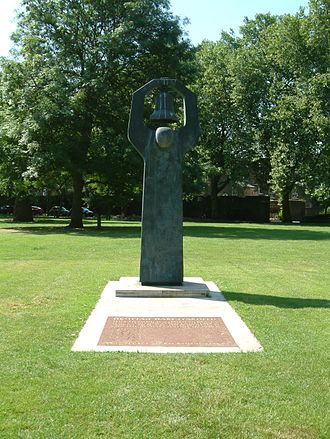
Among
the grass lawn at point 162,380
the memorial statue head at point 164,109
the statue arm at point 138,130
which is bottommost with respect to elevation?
the grass lawn at point 162,380

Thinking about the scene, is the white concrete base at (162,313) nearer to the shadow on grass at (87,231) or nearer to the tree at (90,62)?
the shadow on grass at (87,231)

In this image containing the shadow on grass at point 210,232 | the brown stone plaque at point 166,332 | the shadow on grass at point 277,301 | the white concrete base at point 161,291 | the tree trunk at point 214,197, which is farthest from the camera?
the tree trunk at point 214,197

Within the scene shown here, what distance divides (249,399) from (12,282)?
22.8 ft

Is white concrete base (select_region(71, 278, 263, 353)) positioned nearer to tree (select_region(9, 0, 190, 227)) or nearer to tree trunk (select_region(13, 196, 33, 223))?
tree (select_region(9, 0, 190, 227))

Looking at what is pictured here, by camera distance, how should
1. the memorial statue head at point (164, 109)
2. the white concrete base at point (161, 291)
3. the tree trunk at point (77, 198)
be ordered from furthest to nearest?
1. the tree trunk at point (77, 198)
2. the memorial statue head at point (164, 109)
3. the white concrete base at point (161, 291)

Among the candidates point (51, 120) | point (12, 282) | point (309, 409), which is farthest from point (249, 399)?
point (51, 120)

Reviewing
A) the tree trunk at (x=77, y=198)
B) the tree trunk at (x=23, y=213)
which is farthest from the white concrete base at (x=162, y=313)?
the tree trunk at (x=23, y=213)

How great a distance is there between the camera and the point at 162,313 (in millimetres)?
7586

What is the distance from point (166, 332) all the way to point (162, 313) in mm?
1003

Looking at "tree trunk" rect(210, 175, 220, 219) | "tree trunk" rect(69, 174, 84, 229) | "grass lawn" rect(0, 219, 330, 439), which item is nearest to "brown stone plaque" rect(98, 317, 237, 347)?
"grass lawn" rect(0, 219, 330, 439)

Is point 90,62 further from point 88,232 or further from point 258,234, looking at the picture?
point 258,234

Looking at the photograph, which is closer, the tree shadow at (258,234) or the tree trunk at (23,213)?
the tree shadow at (258,234)

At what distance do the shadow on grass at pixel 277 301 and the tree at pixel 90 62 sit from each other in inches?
763

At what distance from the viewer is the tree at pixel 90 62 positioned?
90.9 feet
